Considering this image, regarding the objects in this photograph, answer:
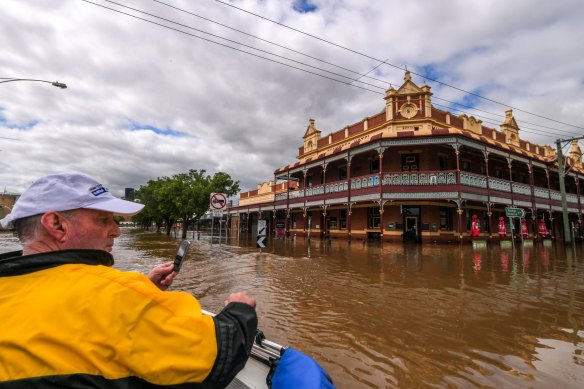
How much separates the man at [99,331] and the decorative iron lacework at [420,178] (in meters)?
18.0

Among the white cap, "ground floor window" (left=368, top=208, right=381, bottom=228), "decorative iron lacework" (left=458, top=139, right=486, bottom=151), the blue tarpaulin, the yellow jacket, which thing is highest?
"decorative iron lacework" (left=458, top=139, right=486, bottom=151)

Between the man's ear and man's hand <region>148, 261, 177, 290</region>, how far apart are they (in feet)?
2.28

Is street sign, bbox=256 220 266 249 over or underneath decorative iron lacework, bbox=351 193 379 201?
underneath

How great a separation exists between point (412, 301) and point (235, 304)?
5.06 m

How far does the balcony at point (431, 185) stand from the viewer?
1753 cm

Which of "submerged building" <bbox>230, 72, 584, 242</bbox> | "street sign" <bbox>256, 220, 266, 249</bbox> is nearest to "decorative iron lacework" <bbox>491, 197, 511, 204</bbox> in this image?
"submerged building" <bbox>230, 72, 584, 242</bbox>

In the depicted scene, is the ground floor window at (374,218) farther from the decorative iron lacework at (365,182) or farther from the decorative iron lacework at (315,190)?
the decorative iron lacework at (315,190)

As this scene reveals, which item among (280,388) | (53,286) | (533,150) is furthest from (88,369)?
(533,150)

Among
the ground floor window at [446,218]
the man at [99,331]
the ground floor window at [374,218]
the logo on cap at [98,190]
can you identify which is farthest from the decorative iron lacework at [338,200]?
the man at [99,331]

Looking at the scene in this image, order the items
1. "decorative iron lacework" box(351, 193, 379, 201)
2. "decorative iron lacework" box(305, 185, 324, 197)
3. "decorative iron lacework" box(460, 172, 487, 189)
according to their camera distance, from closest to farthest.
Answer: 1. "decorative iron lacework" box(460, 172, 487, 189)
2. "decorative iron lacework" box(351, 193, 379, 201)
3. "decorative iron lacework" box(305, 185, 324, 197)

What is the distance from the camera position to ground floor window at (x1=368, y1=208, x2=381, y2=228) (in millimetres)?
21625

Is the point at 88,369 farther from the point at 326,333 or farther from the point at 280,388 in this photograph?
the point at 326,333

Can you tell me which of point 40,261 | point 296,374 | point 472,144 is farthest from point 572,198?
point 40,261

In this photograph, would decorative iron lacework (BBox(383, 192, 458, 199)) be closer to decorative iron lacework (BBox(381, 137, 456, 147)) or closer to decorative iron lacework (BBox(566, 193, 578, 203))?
decorative iron lacework (BBox(381, 137, 456, 147))
